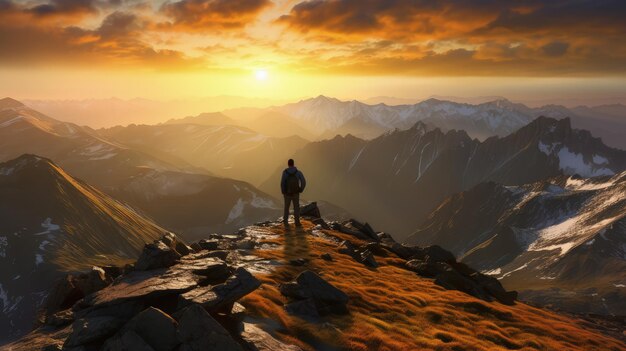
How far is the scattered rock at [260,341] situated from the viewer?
61.7 feet

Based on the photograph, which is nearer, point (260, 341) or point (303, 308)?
point (260, 341)

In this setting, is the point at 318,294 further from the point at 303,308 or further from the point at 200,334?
the point at 200,334

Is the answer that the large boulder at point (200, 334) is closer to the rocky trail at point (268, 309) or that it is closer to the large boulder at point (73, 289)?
the rocky trail at point (268, 309)

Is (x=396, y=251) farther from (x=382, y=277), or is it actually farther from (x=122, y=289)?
(x=122, y=289)

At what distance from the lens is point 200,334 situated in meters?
16.8

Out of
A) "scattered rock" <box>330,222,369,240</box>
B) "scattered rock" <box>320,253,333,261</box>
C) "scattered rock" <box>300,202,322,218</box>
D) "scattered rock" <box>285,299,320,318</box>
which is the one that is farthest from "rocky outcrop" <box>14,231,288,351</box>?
"scattered rock" <box>300,202,322,218</box>

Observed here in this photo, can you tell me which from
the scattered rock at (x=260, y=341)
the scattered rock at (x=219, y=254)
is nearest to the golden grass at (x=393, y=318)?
the scattered rock at (x=260, y=341)

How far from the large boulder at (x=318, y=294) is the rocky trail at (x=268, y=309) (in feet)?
0.23

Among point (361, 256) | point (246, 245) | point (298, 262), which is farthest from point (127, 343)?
point (361, 256)

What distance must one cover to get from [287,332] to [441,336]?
10.9 meters

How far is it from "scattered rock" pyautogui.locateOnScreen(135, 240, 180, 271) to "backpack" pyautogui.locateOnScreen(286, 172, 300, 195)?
1834 centimetres

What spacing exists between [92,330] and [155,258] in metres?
7.22

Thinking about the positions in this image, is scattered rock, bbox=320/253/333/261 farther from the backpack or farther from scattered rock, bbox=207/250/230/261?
scattered rock, bbox=207/250/230/261

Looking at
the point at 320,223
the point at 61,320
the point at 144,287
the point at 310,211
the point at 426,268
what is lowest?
the point at 426,268
